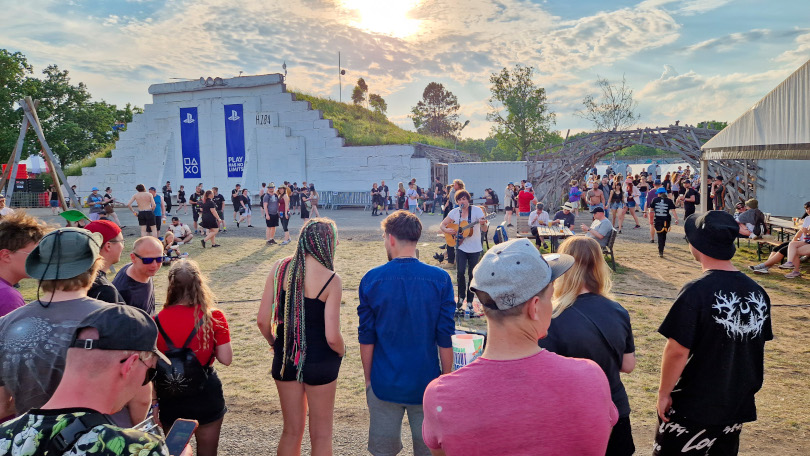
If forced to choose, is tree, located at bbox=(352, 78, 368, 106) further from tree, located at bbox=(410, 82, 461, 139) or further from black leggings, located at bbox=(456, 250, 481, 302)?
black leggings, located at bbox=(456, 250, 481, 302)

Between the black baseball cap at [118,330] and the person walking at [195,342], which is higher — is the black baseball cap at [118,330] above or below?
above

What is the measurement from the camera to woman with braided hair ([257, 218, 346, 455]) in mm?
3189

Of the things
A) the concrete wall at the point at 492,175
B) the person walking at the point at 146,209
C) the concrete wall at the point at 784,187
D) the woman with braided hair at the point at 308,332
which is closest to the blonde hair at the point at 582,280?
the woman with braided hair at the point at 308,332

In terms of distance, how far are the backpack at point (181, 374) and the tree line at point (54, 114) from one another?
44.7m

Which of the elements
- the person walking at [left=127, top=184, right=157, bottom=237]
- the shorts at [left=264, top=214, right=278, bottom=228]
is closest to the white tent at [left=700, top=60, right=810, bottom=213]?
the shorts at [left=264, top=214, right=278, bottom=228]

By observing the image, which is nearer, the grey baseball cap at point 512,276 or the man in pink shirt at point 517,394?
the man in pink shirt at point 517,394

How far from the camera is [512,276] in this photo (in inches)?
67.6

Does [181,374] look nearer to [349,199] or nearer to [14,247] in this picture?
[14,247]

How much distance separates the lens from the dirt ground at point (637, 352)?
4.30 metres

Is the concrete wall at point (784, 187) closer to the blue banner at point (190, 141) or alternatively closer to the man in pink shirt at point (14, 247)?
the man in pink shirt at point (14, 247)

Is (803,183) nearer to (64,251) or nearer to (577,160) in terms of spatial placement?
(577,160)

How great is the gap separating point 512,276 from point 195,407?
7.51 feet

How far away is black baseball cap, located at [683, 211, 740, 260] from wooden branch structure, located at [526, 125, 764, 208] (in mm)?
20265

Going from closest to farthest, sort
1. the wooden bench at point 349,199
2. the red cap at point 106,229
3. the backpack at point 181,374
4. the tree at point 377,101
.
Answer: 1. the backpack at point 181,374
2. the red cap at point 106,229
3. the wooden bench at point 349,199
4. the tree at point 377,101
